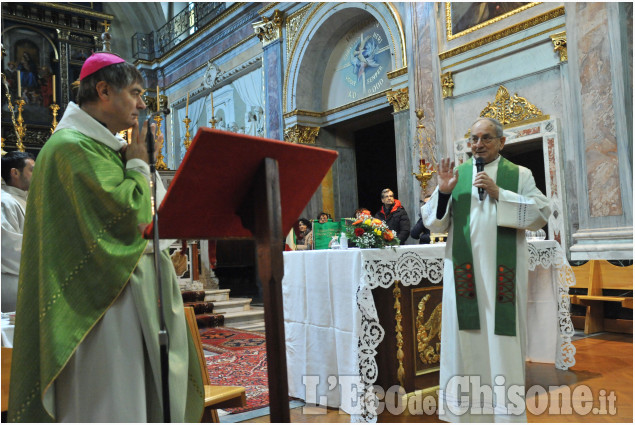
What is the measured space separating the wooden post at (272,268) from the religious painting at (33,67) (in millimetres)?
15390

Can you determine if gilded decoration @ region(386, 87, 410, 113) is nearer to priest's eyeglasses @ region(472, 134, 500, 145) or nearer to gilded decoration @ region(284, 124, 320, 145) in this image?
gilded decoration @ region(284, 124, 320, 145)

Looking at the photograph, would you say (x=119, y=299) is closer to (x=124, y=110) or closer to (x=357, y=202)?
(x=124, y=110)

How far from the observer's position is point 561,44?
7.08 meters

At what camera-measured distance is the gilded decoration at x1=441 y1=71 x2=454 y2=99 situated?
8719 mm

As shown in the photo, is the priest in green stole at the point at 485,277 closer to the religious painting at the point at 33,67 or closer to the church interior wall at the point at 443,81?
the church interior wall at the point at 443,81

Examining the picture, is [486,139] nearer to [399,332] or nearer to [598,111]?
[399,332]

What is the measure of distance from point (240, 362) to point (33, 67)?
13218 millimetres

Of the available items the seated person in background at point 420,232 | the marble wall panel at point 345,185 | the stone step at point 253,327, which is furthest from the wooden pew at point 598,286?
the marble wall panel at point 345,185

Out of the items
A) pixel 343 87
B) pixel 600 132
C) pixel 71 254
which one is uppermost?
pixel 343 87

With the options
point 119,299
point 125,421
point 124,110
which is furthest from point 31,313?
point 124,110

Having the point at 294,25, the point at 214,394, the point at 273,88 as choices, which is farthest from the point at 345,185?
the point at 214,394

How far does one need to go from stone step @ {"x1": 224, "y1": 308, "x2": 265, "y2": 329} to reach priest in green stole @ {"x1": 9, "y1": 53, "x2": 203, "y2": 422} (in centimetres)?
639

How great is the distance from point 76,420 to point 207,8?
1508 cm

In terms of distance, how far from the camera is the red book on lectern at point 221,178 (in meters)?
1.38
